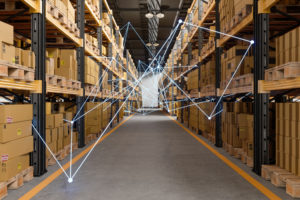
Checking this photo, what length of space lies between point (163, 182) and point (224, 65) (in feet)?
13.0

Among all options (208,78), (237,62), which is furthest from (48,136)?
(208,78)

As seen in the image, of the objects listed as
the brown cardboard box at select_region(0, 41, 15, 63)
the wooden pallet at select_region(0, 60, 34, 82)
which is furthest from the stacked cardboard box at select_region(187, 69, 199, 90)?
the brown cardboard box at select_region(0, 41, 15, 63)

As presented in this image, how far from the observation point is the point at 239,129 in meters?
5.71

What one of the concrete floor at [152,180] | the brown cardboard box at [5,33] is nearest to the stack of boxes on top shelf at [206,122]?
the concrete floor at [152,180]

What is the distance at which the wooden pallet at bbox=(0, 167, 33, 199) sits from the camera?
3.43 meters

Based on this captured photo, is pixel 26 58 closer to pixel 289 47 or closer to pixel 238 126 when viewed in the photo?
pixel 289 47

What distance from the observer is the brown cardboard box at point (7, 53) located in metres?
3.52

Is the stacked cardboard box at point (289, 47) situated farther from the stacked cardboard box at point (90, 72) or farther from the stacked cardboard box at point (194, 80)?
the stacked cardboard box at point (194, 80)

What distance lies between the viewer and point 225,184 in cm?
403

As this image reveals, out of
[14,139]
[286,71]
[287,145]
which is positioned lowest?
[287,145]

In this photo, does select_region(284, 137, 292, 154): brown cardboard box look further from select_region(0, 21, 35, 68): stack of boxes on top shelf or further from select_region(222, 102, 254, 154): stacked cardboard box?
select_region(0, 21, 35, 68): stack of boxes on top shelf

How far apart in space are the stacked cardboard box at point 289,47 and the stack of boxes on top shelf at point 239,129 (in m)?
1.41

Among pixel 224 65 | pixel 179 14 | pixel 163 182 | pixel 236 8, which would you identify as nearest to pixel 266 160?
pixel 163 182

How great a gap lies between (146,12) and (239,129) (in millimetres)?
15210
